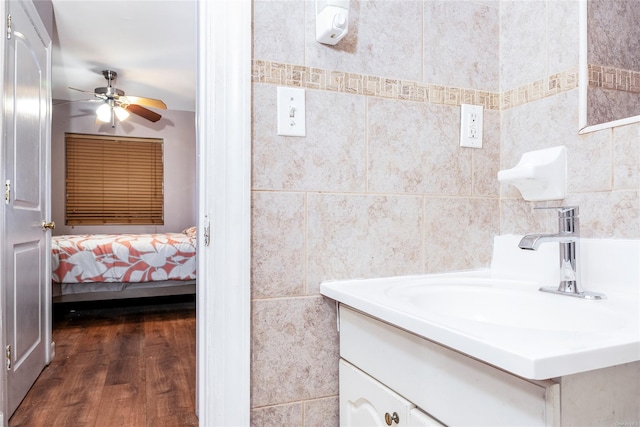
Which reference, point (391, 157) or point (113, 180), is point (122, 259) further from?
point (391, 157)

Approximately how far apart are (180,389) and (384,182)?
1.74m

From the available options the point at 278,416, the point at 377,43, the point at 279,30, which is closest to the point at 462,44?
the point at 377,43

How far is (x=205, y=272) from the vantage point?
41.2 inches

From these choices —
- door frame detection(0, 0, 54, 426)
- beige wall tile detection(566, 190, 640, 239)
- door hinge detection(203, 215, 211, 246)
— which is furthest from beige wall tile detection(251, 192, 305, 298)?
door frame detection(0, 0, 54, 426)

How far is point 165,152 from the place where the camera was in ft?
18.9

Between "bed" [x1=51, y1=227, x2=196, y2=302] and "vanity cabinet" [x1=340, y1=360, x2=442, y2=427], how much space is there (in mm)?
3098

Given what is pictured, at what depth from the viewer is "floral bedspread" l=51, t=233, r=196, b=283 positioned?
3588 mm

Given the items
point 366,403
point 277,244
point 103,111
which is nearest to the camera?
point 366,403

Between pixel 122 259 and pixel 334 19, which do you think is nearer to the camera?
pixel 334 19

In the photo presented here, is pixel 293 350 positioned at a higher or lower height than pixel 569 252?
lower

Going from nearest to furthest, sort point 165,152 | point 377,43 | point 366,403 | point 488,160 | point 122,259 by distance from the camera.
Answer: point 366,403
point 377,43
point 488,160
point 122,259
point 165,152

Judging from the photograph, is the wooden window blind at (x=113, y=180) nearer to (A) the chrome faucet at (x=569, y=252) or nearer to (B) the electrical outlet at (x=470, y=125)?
(B) the electrical outlet at (x=470, y=125)

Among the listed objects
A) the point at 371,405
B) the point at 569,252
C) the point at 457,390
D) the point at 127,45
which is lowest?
the point at 371,405

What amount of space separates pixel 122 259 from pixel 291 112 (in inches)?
126
